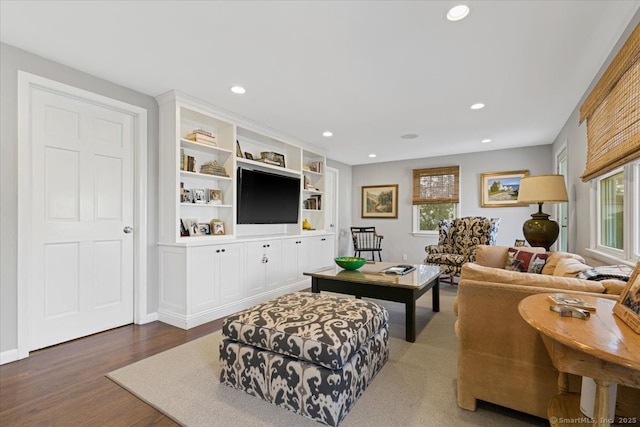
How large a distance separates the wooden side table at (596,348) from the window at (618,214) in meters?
1.49

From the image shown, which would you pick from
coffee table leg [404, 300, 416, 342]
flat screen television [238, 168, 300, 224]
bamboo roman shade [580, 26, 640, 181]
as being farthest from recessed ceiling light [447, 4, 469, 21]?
flat screen television [238, 168, 300, 224]

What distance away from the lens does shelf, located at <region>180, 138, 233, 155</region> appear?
3.11 metres

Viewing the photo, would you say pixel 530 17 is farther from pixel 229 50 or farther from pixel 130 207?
pixel 130 207

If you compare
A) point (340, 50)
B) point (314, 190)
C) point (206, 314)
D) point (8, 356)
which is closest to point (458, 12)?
point (340, 50)

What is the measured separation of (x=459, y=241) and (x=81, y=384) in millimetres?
4679

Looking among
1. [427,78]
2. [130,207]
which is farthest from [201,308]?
[427,78]

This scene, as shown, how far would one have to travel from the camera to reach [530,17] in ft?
5.86

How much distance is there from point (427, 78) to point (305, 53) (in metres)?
1.11

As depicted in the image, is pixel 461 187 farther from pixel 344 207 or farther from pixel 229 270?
pixel 229 270

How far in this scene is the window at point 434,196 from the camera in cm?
575

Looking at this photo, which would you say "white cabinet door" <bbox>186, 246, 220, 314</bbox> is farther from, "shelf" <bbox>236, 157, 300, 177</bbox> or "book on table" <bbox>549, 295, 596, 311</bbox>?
"book on table" <bbox>549, 295, 596, 311</bbox>

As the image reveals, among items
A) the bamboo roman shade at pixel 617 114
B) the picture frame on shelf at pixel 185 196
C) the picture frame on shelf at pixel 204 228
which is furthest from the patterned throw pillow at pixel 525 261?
the picture frame on shelf at pixel 185 196

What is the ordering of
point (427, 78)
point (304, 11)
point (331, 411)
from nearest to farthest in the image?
point (331, 411)
point (304, 11)
point (427, 78)

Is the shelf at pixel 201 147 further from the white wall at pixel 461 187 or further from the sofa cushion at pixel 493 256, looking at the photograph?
the white wall at pixel 461 187
